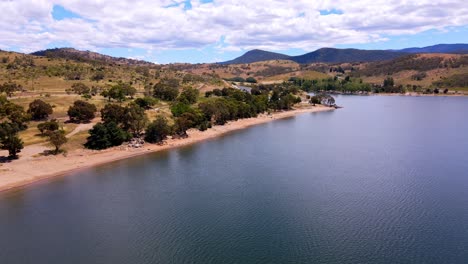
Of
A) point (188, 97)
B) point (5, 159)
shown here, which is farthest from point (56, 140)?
point (188, 97)

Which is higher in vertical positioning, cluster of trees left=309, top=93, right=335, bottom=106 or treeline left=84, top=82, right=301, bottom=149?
treeline left=84, top=82, right=301, bottom=149

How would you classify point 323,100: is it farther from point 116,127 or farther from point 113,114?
point 116,127

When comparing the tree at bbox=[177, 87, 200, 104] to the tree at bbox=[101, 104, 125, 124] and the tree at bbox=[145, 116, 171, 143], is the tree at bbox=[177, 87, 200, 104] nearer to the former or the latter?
the tree at bbox=[145, 116, 171, 143]

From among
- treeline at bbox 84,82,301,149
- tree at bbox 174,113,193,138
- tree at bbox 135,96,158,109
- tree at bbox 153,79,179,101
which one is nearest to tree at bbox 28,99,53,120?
treeline at bbox 84,82,301,149

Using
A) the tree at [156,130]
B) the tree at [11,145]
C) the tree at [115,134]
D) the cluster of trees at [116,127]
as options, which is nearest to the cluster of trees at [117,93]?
the cluster of trees at [116,127]

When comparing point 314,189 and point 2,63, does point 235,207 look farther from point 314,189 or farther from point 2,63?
point 2,63

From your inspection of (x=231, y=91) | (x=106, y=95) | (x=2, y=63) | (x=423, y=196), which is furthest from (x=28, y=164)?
(x=2, y=63)
